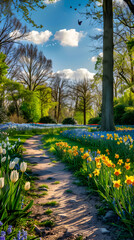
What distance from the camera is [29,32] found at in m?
20.3

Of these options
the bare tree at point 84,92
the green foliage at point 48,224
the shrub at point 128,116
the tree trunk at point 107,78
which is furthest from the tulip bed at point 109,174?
the bare tree at point 84,92

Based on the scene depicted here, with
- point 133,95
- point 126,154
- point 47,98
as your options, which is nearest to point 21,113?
point 47,98

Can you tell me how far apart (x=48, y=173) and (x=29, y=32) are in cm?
2001

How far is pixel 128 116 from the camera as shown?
54.2ft

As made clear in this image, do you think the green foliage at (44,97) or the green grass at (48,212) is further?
A: the green foliage at (44,97)

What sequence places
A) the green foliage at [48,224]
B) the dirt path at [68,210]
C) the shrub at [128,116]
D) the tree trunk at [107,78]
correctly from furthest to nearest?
the shrub at [128,116]
the tree trunk at [107,78]
the green foliage at [48,224]
the dirt path at [68,210]

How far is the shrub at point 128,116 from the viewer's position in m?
16.2

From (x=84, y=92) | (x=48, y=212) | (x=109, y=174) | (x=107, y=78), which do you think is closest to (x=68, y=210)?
(x=48, y=212)

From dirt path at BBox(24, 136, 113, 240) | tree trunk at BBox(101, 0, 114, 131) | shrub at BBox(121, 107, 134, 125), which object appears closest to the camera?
dirt path at BBox(24, 136, 113, 240)

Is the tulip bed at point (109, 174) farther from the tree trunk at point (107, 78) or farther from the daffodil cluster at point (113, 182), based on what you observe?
the tree trunk at point (107, 78)

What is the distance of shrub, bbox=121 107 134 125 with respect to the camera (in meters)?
16.2

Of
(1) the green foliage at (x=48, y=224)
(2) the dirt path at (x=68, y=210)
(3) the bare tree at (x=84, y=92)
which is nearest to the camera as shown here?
(2) the dirt path at (x=68, y=210)

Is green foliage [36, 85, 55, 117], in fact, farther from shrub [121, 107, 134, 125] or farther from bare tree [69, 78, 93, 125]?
shrub [121, 107, 134, 125]

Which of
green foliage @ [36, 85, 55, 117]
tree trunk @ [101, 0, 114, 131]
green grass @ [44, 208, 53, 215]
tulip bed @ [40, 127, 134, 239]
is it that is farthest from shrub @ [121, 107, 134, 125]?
green foliage @ [36, 85, 55, 117]
